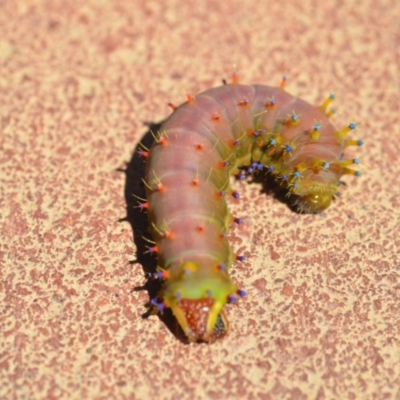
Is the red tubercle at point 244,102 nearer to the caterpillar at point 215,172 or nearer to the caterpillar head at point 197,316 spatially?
the caterpillar at point 215,172

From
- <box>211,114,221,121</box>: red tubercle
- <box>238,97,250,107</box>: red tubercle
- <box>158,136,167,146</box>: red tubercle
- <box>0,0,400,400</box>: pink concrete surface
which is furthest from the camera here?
<box>238,97,250,107</box>: red tubercle

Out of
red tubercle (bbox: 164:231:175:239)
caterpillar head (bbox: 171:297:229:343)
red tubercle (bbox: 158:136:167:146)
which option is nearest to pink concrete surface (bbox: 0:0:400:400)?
caterpillar head (bbox: 171:297:229:343)

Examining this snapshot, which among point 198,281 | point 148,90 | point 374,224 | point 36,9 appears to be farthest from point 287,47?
point 198,281

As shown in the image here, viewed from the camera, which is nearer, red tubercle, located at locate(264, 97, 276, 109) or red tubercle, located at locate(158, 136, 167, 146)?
red tubercle, located at locate(158, 136, 167, 146)

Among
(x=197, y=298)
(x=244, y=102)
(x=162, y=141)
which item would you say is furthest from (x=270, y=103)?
(x=197, y=298)

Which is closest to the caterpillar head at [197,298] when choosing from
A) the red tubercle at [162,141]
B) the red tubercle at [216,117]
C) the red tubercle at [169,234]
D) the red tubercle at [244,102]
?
the red tubercle at [169,234]

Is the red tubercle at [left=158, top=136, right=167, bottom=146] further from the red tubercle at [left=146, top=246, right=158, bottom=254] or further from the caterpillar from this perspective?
the red tubercle at [left=146, top=246, right=158, bottom=254]
